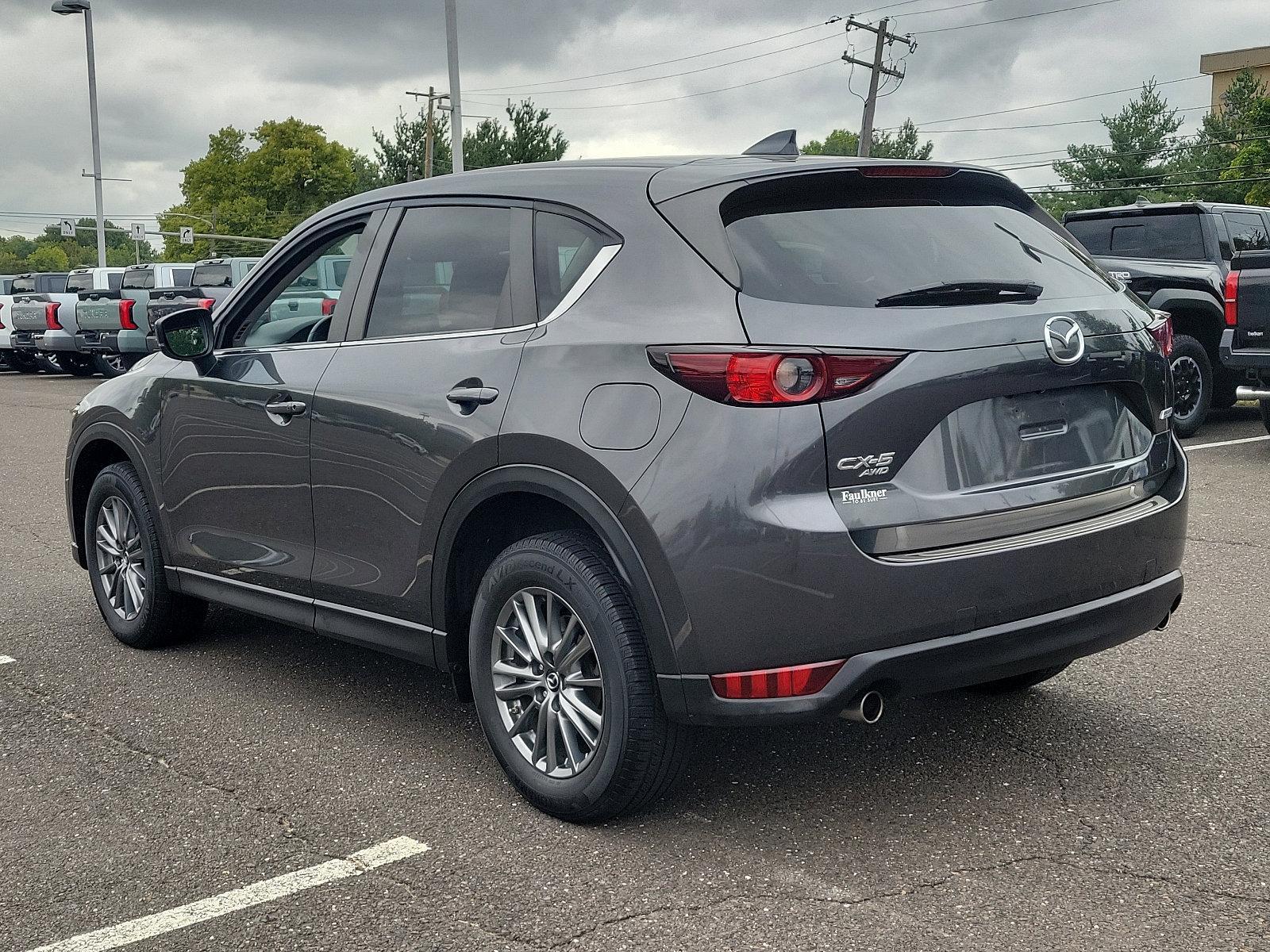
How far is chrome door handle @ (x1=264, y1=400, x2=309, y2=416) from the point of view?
449cm

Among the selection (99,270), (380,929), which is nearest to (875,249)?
(380,929)

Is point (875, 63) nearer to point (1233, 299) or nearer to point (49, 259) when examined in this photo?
point (1233, 299)

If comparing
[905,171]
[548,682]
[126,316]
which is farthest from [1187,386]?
[126,316]

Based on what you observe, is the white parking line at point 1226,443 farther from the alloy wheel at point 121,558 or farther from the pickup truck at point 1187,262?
the alloy wheel at point 121,558

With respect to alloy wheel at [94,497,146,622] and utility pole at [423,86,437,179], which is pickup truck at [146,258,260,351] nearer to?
alloy wheel at [94,497,146,622]

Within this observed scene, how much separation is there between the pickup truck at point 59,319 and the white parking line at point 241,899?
22.4m

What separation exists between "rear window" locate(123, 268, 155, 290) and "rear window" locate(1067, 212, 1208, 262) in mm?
17293

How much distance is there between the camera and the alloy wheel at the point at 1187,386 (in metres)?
11.9

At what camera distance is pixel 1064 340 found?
3.55m

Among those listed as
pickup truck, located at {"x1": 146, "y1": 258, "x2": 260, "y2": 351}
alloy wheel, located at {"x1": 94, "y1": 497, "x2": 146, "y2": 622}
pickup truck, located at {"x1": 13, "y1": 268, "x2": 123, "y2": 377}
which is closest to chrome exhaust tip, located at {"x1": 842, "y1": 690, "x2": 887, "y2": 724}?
alloy wheel, located at {"x1": 94, "y1": 497, "x2": 146, "y2": 622}

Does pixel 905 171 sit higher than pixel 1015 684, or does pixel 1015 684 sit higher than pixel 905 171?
pixel 905 171

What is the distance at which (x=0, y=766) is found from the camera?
4.30 meters

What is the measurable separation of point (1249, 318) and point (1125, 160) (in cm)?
6984

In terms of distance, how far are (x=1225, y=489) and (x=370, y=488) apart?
6741mm
